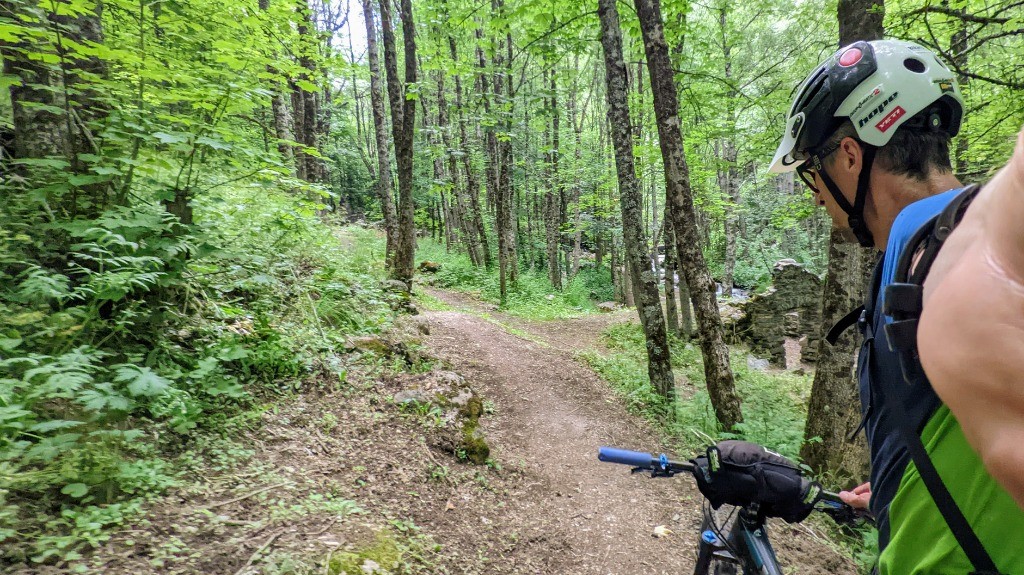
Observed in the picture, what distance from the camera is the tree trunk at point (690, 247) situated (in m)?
5.55

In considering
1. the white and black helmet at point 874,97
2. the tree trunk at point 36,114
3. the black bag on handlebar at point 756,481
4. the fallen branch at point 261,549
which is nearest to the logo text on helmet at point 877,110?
the white and black helmet at point 874,97

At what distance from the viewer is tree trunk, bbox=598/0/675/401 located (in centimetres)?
700

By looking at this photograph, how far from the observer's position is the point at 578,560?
3.89 meters

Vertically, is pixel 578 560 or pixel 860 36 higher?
pixel 860 36

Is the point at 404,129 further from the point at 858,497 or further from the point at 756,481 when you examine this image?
the point at 858,497

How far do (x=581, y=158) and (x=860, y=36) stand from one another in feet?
58.2

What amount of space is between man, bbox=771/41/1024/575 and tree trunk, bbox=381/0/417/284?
8.37 meters

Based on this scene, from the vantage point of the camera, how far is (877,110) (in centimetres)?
160

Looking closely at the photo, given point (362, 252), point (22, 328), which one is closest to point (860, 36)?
point (22, 328)

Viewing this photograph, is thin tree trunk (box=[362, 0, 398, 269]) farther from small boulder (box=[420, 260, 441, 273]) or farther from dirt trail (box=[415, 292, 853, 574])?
small boulder (box=[420, 260, 441, 273])

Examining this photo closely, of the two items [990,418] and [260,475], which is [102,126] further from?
[990,418]

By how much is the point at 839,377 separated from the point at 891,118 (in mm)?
4426

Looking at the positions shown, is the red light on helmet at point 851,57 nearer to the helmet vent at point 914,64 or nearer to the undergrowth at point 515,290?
the helmet vent at point 914,64

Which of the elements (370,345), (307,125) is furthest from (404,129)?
(307,125)
